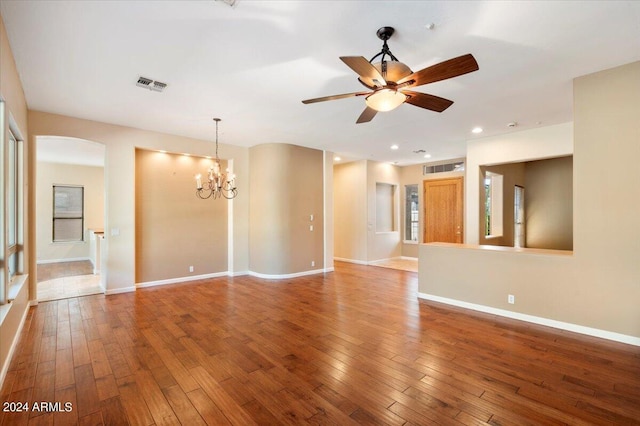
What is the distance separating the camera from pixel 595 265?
11.1ft

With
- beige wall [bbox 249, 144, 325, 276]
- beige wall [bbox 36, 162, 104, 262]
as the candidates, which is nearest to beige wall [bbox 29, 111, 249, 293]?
beige wall [bbox 249, 144, 325, 276]

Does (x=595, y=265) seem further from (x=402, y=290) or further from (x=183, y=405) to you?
(x=183, y=405)

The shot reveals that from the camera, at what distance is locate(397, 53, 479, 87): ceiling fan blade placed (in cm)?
214

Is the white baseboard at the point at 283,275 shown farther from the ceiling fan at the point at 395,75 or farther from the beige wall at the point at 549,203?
the beige wall at the point at 549,203

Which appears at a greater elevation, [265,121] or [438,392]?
[265,121]

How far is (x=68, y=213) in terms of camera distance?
909 cm

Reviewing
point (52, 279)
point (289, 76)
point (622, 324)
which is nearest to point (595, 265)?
point (622, 324)

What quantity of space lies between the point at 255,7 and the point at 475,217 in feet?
18.2

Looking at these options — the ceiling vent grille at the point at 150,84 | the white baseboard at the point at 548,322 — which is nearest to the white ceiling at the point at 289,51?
the ceiling vent grille at the point at 150,84

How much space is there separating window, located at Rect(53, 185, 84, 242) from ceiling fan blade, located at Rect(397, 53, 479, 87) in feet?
35.2

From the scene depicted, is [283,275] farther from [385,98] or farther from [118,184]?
[385,98]

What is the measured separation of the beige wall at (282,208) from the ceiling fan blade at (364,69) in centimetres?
437

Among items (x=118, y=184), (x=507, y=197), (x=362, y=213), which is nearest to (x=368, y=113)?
(x=118, y=184)

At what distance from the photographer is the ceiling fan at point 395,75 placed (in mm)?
2178
